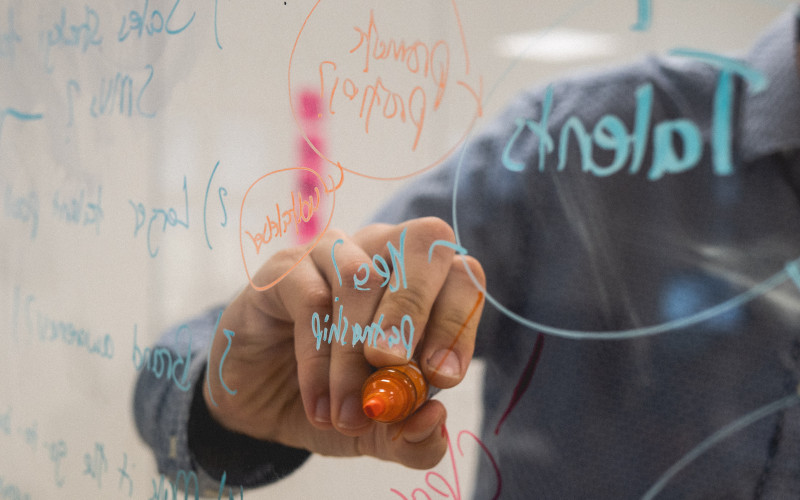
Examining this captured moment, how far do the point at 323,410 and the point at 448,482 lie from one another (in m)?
0.09

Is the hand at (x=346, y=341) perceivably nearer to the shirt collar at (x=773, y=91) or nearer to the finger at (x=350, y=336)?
the finger at (x=350, y=336)

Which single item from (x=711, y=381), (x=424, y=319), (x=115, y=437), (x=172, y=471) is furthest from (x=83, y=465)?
(x=711, y=381)

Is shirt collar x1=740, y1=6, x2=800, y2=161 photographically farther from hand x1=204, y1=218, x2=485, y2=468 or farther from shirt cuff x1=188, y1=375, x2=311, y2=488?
shirt cuff x1=188, y1=375, x2=311, y2=488

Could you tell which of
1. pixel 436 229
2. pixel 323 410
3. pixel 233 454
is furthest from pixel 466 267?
pixel 233 454

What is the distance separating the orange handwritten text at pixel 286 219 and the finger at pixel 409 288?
0.24 feet

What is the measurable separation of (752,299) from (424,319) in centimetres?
15

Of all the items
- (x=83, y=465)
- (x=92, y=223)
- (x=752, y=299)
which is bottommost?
(x=83, y=465)

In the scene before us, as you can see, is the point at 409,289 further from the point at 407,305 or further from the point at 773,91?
the point at 773,91

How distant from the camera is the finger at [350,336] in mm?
345

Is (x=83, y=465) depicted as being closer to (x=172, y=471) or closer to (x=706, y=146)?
(x=172, y=471)

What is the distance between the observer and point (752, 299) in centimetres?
24

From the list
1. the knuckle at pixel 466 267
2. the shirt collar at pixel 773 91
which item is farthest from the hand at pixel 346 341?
the shirt collar at pixel 773 91

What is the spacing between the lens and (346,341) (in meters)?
0.35

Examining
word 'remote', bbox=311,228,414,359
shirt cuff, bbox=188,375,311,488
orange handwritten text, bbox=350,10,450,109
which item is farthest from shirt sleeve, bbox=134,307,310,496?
orange handwritten text, bbox=350,10,450,109
